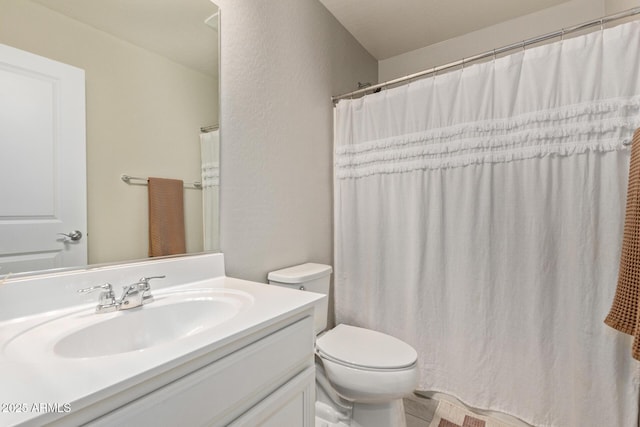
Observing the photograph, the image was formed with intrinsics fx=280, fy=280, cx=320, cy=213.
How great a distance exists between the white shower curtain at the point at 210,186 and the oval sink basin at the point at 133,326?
27cm

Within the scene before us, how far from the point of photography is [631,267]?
0.97 meters

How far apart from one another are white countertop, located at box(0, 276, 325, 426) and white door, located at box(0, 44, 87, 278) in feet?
0.58

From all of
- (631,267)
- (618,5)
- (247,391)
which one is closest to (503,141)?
(631,267)

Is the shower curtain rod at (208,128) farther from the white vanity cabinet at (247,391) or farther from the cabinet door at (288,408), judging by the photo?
the cabinet door at (288,408)

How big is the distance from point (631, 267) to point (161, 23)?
6.15 ft

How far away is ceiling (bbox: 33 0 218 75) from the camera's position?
835 mm

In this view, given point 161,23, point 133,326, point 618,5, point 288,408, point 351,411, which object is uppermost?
point 618,5

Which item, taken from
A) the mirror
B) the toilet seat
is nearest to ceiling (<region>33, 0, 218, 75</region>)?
the mirror

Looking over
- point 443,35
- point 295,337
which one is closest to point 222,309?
point 295,337

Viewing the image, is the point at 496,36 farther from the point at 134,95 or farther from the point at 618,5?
the point at 134,95

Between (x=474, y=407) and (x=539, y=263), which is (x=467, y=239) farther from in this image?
(x=474, y=407)

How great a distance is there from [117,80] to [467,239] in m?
1.61

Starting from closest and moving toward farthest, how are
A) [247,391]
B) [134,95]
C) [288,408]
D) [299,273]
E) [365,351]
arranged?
1. [247,391]
2. [288,408]
3. [134,95]
4. [365,351]
5. [299,273]

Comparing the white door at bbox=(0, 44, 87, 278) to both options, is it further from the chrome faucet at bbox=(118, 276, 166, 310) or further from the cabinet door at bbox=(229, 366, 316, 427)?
the cabinet door at bbox=(229, 366, 316, 427)
